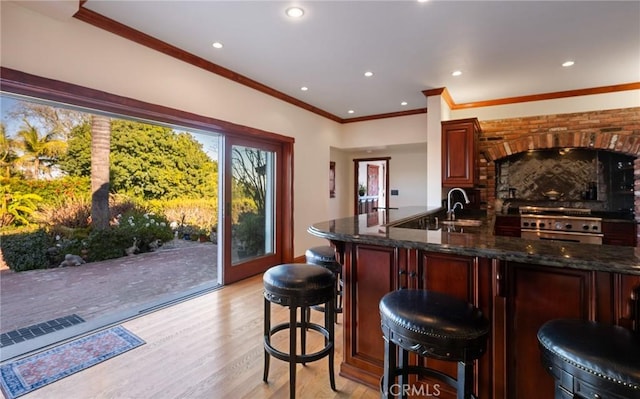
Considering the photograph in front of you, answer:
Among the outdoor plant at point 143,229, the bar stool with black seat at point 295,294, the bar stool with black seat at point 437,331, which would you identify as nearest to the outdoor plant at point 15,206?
the outdoor plant at point 143,229

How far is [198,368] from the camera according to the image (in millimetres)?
2119

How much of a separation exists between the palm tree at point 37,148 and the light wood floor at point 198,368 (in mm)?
4029

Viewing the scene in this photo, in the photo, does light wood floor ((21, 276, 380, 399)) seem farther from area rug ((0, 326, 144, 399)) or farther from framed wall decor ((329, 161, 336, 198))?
framed wall decor ((329, 161, 336, 198))

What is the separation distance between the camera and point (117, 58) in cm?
264

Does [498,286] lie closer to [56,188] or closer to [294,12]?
[294,12]

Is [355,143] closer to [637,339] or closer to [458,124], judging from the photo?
[458,124]

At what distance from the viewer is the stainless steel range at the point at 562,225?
3.70 meters

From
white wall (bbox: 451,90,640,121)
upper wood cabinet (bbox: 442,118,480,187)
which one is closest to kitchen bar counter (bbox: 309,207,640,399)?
upper wood cabinet (bbox: 442,118,480,187)

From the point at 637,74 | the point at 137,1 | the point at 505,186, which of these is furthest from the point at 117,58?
Answer: the point at 637,74

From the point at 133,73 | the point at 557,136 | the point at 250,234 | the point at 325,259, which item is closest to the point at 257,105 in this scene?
the point at 133,73

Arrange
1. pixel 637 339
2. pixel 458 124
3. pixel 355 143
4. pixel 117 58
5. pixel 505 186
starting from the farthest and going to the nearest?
pixel 355 143
pixel 505 186
pixel 458 124
pixel 117 58
pixel 637 339

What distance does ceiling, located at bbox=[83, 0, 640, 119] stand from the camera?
7.79 feet

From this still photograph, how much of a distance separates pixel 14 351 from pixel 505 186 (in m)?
6.07

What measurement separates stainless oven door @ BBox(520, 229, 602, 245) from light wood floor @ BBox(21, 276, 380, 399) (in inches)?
120
